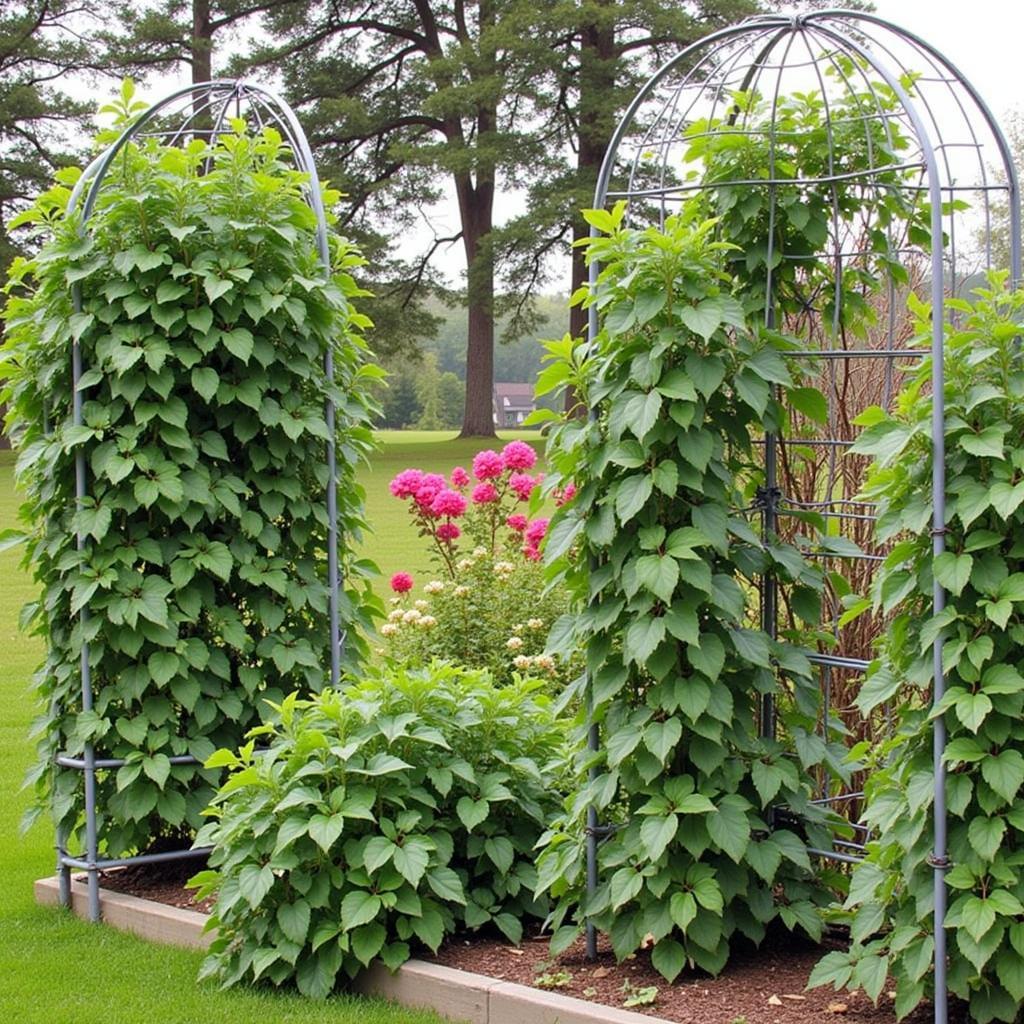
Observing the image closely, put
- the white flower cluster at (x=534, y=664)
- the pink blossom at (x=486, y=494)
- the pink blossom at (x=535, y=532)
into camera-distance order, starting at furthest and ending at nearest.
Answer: the pink blossom at (x=486, y=494) → the pink blossom at (x=535, y=532) → the white flower cluster at (x=534, y=664)

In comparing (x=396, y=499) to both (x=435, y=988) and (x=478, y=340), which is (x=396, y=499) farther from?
(x=435, y=988)

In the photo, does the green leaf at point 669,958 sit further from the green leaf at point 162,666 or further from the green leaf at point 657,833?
the green leaf at point 162,666

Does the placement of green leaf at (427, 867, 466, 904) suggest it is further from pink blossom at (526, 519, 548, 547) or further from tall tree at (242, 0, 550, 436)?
tall tree at (242, 0, 550, 436)

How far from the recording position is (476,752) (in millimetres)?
4453

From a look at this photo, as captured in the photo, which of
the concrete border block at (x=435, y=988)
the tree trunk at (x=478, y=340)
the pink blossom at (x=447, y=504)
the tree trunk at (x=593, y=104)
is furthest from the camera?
the tree trunk at (x=478, y=340)

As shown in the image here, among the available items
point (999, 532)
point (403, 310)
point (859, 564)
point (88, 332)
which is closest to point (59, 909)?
point (88, 332)

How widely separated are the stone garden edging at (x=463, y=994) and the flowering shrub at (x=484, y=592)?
1.89 m

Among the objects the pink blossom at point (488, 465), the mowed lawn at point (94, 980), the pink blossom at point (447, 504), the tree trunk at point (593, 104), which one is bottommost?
the mowed lawn at point (94, 980)

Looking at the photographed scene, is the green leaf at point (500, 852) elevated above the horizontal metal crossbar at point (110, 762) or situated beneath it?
situated beneath

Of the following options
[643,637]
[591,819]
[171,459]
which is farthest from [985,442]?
[171,459]

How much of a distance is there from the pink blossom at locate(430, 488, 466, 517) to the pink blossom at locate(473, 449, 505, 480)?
26 centimetres

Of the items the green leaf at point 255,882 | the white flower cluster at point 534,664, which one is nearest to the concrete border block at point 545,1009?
the green leaf at point 255,882

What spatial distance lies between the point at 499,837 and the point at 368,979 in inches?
23.2

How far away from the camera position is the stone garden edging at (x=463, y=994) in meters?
3.53
